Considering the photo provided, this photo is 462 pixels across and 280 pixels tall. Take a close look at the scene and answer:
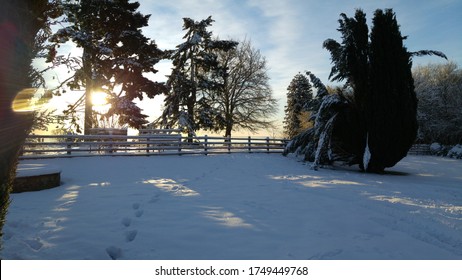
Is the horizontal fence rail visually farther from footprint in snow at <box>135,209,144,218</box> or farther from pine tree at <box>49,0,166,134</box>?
footprint in snow at <box>135,209,144,218</box>

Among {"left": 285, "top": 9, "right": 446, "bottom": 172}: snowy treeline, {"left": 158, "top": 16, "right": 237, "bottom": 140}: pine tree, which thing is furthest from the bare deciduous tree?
{"left": 285, "top": 9, "right": 446, "bottom": 172}: snowy treeline

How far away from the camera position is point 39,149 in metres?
13.0

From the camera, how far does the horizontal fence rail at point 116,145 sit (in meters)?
13.0

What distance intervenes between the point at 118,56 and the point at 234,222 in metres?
19.1

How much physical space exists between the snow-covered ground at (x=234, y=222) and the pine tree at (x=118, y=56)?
1221 cm

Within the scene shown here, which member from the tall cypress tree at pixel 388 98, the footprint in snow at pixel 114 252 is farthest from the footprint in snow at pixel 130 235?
the tall cypress tree at pixel 388 98

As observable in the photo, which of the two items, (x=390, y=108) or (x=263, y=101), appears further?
(x=263, y=101)

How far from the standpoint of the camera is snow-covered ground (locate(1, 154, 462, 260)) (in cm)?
382

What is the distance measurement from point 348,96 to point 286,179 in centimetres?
632

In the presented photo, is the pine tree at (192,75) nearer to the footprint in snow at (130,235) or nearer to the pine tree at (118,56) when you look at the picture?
the pine tree at (118,56)

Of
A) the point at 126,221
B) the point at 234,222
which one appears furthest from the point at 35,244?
the point at 234,222

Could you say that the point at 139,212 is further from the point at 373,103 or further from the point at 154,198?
the point at 373,103
